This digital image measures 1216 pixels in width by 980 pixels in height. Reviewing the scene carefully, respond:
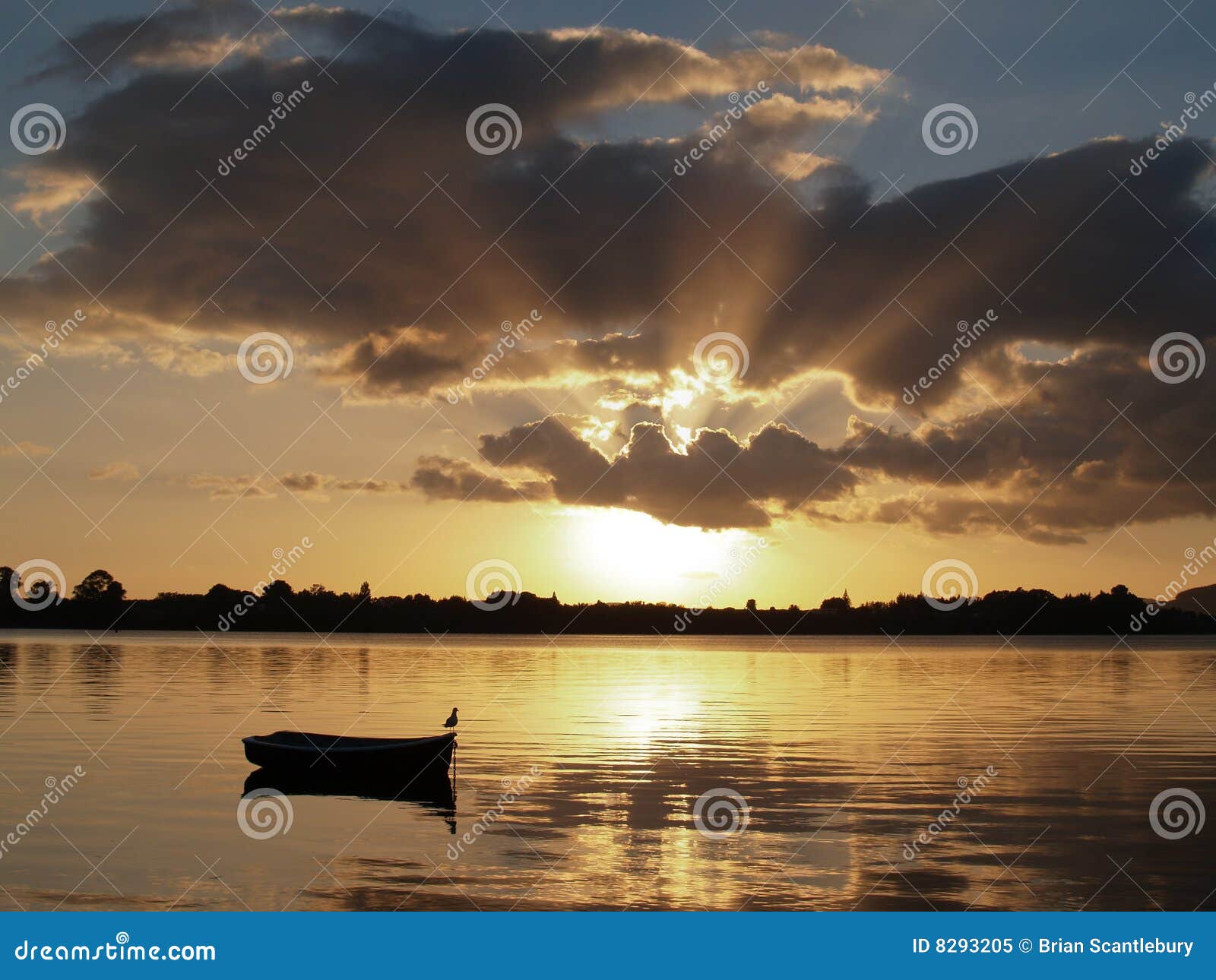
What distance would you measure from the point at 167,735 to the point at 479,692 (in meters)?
34.8

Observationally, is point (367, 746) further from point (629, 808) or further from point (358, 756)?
point (629, 808)

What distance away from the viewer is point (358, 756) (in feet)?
130

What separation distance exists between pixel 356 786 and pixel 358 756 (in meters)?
1.03

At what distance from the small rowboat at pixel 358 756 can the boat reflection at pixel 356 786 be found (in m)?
0.16

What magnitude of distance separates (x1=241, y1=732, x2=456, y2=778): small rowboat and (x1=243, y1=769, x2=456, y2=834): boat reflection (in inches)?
6.1

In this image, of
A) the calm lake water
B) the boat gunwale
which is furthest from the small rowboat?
the calm lake water

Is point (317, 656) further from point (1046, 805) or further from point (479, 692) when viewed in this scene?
point (1046, 805)

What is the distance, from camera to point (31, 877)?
2633 cm

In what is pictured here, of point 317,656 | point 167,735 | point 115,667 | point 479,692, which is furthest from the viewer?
point 317,656

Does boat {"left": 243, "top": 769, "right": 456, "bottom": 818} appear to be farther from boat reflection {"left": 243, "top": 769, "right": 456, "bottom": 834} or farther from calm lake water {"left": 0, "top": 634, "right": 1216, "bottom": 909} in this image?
calm lake water {"left": 0, "top": 634, "right": 1216, "bottom": 909}

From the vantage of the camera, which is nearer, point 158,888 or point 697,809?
point 158,888

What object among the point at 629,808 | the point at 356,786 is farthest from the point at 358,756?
the point at 629,808

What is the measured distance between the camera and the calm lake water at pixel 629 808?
25.1 m

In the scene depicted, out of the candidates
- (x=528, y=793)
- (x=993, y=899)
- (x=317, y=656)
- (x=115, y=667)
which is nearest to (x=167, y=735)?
(x=528, y=793)
